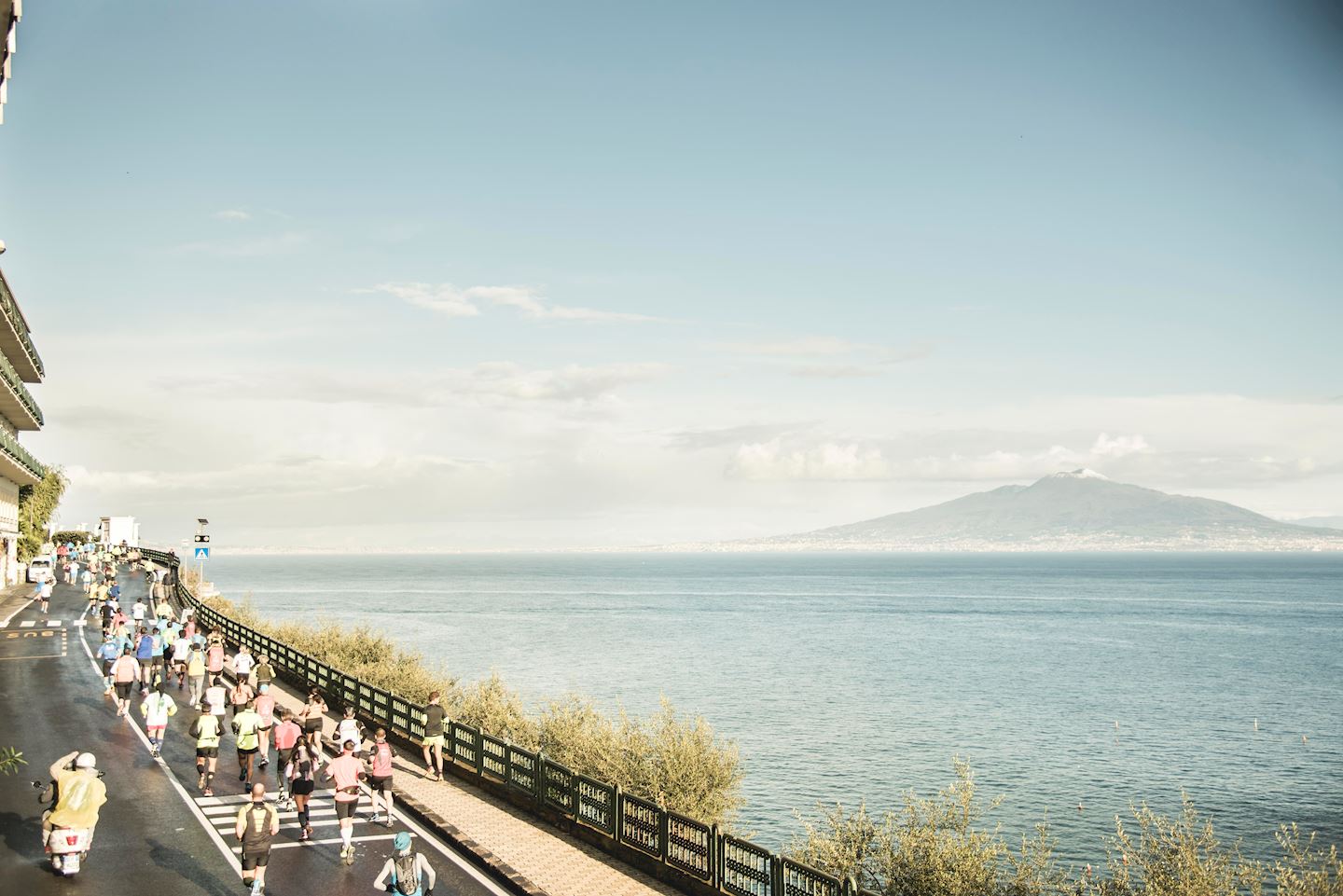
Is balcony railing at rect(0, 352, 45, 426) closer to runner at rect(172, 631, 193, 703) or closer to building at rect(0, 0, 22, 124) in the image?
runner at rect(172, 631, 193, 703)

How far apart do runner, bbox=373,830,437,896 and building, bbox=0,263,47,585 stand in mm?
48602

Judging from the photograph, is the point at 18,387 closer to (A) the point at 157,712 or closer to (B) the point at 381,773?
(A) the point at 157,712

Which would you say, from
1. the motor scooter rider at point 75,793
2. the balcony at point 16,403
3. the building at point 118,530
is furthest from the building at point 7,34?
the building at point 118,530

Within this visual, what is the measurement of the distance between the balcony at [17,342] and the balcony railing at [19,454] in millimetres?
5170

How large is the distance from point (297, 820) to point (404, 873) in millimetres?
7548

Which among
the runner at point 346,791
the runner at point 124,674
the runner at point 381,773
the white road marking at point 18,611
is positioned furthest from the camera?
the white road marking at point 18,611

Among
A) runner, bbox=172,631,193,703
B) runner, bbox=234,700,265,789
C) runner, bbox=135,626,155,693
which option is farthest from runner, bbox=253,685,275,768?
runner, bbox=172,631,193,703

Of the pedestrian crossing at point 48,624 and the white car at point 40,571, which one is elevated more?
the white car at point 40,571

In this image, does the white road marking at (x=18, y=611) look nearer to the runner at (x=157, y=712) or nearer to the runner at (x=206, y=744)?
the runner at (x=157, y=712)

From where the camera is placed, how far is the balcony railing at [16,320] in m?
51.9

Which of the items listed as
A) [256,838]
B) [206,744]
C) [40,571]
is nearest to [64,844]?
[256,838]

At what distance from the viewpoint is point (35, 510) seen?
317ft

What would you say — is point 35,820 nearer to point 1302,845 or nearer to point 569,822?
point 569,822

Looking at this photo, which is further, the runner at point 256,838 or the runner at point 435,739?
the runner at point 435,739
